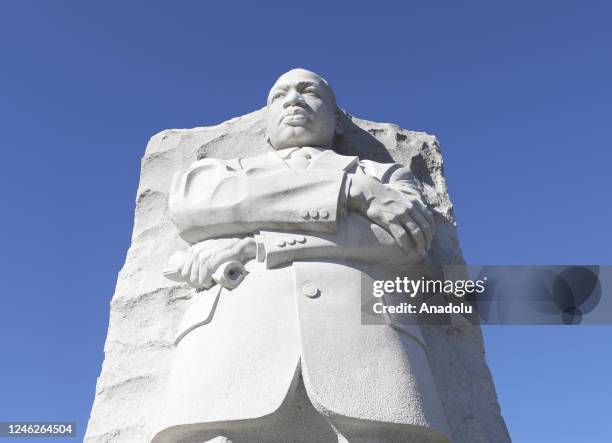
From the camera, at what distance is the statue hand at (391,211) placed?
3568 millimetres

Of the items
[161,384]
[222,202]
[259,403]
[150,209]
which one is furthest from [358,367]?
[150,209]

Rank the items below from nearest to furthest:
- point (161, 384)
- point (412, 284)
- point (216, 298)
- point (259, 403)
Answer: point (259, 403)
point (216, 298)
point (412, 284)
point (161, 384)

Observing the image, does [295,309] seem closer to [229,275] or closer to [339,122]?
[229,275]

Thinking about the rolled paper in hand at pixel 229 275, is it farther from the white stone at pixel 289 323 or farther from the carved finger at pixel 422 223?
the carved finger at pixel 422 223

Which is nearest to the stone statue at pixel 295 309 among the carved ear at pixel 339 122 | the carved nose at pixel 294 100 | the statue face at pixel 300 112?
the statue face at pixel 300 112

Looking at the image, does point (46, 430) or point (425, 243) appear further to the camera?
point (46, 430)

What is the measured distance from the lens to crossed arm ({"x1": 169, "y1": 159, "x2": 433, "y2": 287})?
3512 millimetres

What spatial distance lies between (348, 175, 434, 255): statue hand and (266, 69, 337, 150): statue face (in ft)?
2.64

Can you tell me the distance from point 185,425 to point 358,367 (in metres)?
0.75

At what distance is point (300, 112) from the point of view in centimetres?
437

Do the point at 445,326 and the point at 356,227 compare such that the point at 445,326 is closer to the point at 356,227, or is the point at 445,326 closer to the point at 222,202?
the point at 356,227

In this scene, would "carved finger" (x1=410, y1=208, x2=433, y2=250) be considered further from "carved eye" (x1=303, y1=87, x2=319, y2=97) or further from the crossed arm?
"carved eye" (x1=303, y1=87, x2=319, y2=97)

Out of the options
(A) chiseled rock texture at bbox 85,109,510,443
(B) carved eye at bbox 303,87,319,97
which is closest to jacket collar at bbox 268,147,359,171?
(B) carved eye at bbox 303,87,319,97

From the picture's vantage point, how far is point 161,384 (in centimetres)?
421
